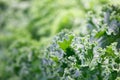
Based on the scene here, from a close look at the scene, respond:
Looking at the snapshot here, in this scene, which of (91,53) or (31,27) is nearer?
(91,53)

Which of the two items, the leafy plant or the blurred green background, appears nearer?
the leafy plant

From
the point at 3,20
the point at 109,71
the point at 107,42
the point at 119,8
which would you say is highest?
the point at 3,20

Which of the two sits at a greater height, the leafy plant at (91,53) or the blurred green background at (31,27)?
the blurred green background at (31,27)

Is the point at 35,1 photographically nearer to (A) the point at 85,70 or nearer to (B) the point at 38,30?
(B) the point at 38,30

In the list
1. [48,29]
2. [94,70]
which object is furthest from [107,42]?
[48,29]

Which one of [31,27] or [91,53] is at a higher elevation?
[31,27]

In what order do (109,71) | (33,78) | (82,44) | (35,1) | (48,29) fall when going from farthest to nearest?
1. (35,1)
2. (48,29)
3. (33,78)
4. (82,44)
5. (109,71)

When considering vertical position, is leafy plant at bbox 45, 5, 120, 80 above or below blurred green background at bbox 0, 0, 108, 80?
below

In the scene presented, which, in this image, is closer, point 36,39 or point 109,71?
point 109,71
